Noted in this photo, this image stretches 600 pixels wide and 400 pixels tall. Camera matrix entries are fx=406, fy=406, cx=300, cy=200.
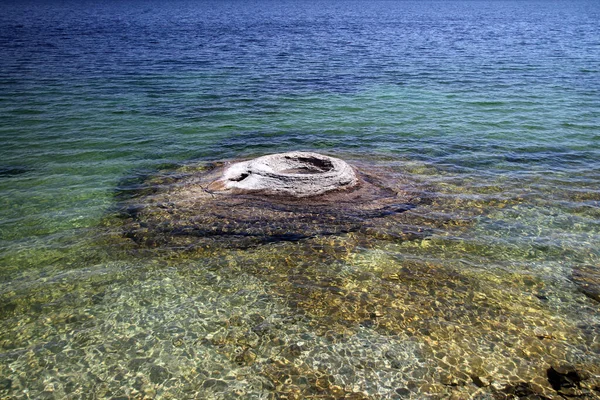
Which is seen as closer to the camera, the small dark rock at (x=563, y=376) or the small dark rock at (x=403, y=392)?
the small dark rock at (x=403, y=392)

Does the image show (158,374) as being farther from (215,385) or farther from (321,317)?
(321,317)

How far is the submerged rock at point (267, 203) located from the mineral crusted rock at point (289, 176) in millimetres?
28

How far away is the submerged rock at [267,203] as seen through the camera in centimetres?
1000

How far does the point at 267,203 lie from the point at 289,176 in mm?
1172

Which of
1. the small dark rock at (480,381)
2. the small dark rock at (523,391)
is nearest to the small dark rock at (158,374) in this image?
the small dark rock at (480,381)

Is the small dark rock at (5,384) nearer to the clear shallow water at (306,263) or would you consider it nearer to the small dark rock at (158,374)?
the clear shallow water at (306,263)

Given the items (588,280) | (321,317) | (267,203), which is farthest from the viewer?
(267,203)

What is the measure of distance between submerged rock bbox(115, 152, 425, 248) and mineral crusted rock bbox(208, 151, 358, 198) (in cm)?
3

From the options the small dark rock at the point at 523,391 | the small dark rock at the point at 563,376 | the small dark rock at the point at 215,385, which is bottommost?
the small dark rock at the point at 215,385

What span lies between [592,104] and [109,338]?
24599 millimetres

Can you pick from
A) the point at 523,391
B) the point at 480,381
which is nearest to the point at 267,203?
the point at 480,381

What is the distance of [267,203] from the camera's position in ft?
36.8

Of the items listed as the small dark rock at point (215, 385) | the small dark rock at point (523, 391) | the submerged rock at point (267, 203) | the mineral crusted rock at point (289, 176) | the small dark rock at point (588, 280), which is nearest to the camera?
the small dark rock at point (523, 391)

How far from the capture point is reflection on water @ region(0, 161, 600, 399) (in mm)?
6230
